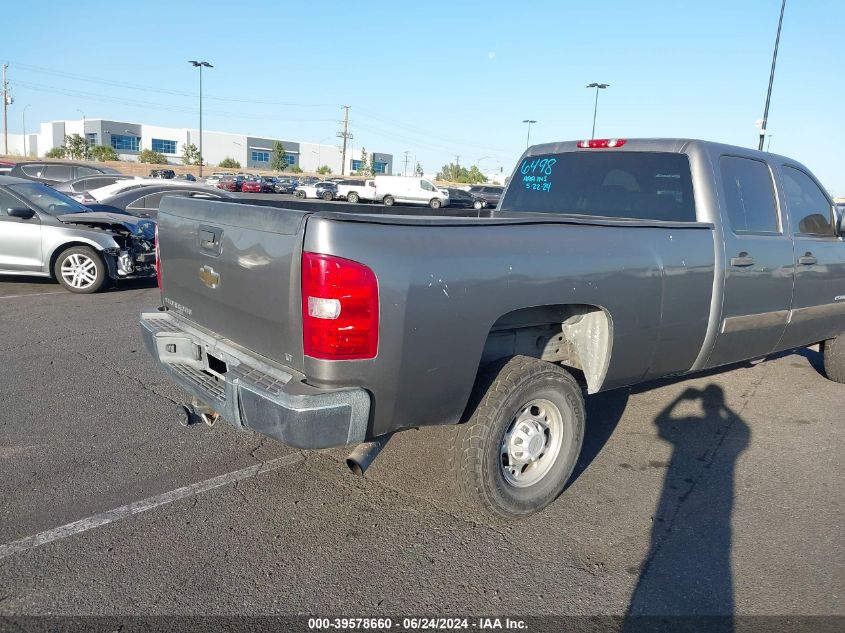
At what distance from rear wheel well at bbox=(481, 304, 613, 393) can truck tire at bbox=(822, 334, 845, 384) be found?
11.7 ft

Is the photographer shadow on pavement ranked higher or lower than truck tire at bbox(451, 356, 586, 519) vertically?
lower

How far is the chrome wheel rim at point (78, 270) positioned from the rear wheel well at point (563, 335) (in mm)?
7554

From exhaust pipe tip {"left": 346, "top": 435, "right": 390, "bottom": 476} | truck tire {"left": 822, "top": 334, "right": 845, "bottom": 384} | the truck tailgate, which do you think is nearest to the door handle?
truck tire {"left": 822, "top": 334, "right": 845, "bottom": 384}

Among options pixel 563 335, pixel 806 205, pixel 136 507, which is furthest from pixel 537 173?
pixel 136 507

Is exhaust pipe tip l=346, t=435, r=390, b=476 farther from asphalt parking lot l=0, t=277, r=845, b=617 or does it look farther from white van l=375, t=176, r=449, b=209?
white van l=375, t=176, r=449, b=209

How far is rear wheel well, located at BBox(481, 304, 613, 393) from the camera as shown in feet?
11.6

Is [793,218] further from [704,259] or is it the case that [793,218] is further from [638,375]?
[638,375]

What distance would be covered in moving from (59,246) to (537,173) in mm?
7096

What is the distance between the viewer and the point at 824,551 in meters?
3.35

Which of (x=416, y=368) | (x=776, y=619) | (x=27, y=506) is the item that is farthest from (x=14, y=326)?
(x=776, y=619)

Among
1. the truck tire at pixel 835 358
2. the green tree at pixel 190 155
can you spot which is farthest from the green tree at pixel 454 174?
the truck tire at pixel 835 358

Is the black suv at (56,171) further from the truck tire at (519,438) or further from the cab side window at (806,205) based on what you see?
the truck tire at (519,438)

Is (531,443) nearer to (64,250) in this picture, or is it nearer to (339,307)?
(339,307)

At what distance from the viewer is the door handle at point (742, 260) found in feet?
14.1
